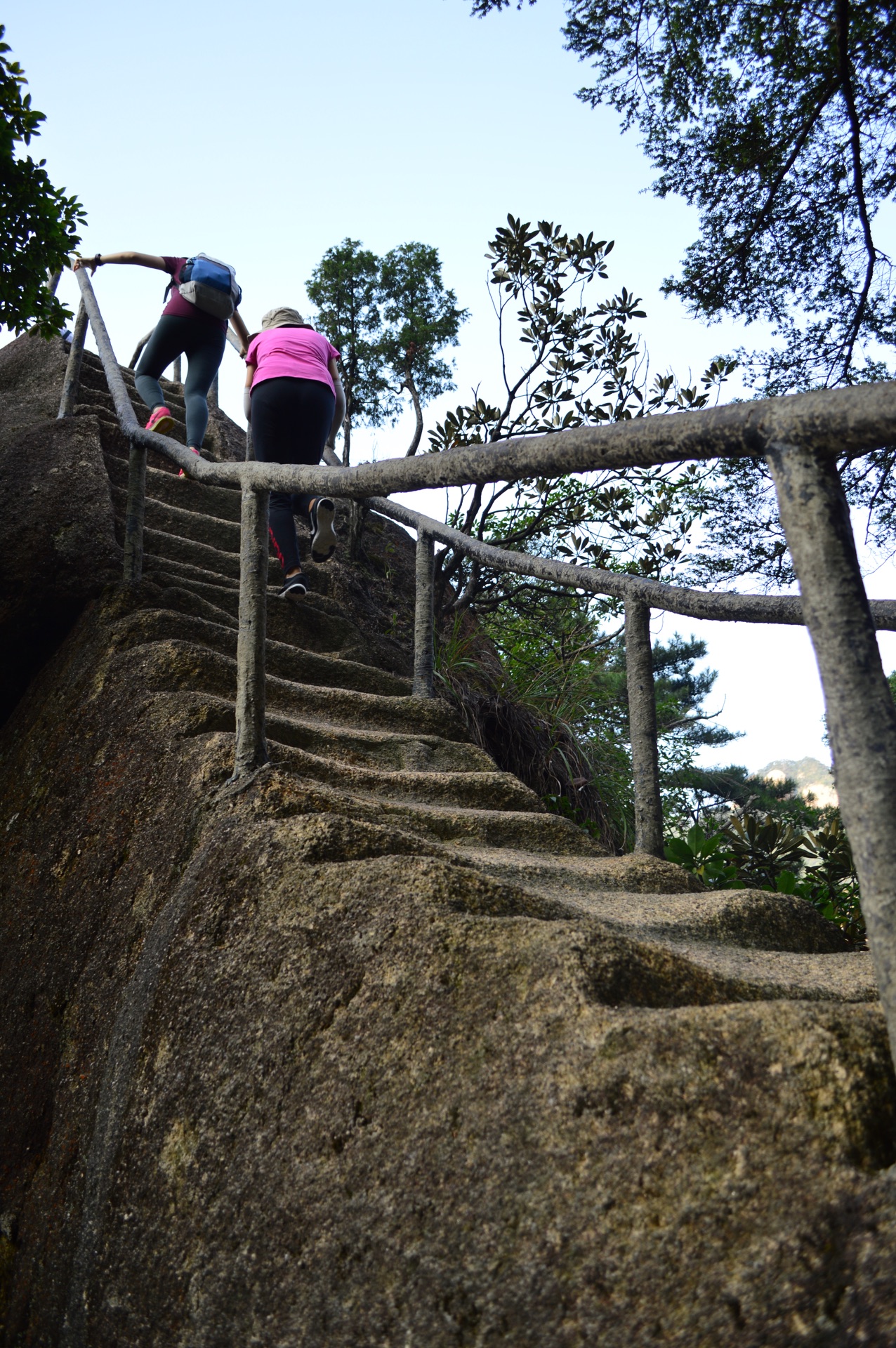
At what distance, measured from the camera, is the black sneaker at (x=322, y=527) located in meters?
4.09

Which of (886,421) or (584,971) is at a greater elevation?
(886,421)

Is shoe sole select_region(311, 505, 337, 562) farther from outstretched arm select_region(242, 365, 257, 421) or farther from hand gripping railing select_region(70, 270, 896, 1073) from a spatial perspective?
hand gripping railing select_region(70, 270, 896, 1073)

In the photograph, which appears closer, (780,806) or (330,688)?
(330,688)

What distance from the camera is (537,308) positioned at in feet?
19.0

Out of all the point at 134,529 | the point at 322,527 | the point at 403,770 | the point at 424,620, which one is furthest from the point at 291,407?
the point at 403,770

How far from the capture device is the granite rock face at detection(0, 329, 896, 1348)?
1.06 m

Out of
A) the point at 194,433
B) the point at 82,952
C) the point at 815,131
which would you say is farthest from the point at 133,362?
the point at 82,952

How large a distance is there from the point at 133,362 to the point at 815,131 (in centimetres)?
452

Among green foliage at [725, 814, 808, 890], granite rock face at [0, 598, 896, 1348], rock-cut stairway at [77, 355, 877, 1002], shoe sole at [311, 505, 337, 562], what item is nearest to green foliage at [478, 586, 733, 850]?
green foliage at [725, 814, 808, 890]

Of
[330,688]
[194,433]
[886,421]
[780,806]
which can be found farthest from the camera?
[780,806]

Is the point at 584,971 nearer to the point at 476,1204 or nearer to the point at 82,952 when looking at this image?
the point at 476,1204

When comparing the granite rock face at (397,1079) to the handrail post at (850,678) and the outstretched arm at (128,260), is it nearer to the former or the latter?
the handrail post at (850,678)

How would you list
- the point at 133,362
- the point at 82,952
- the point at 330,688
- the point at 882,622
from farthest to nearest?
the point at 133,362 < the point at 330,688 < the point at 82,952 < the point at 882,622

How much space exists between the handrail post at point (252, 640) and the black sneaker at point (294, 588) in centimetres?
182
